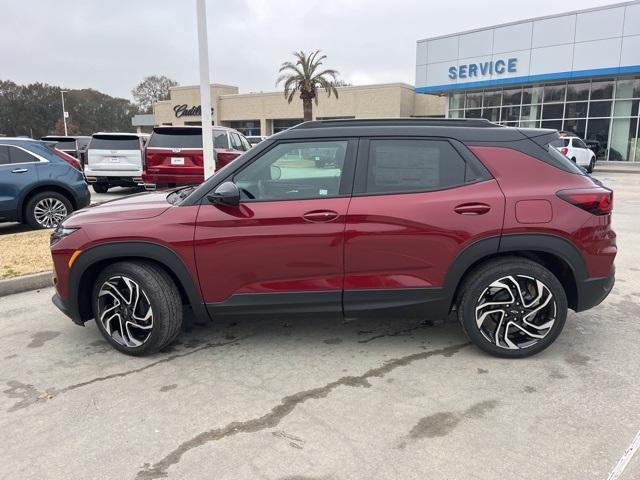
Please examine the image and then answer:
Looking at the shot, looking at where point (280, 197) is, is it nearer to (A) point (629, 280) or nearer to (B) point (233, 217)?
(B) point (233, 217)

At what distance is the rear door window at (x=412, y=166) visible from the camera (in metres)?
3.71

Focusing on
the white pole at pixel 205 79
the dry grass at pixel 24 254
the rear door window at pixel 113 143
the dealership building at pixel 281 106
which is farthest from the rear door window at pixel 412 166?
the dealership building at pixel 281 106

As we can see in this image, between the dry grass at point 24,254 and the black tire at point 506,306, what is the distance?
4.88 metres

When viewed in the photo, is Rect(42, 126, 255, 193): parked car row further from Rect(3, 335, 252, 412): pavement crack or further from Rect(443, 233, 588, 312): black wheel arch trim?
Rect(443, 233, 588, 312): black wheel arch trim

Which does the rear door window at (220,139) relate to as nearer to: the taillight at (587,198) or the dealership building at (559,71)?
the taillight at (587,198)

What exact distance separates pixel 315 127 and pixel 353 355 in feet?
5.81

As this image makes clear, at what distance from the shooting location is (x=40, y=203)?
8.62m

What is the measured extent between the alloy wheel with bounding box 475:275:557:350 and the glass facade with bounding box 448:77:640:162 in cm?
2871

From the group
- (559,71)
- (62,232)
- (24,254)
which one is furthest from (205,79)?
(559,71)

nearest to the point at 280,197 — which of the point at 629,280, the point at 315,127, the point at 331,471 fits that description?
the point at 315,127

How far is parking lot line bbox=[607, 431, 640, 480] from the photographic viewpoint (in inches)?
98.5

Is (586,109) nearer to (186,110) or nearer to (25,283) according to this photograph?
(25,283)

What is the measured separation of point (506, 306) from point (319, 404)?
1563 millimetres

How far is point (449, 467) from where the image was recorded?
2582mm
